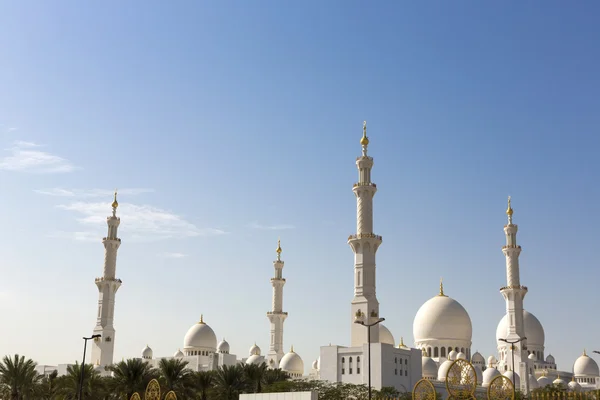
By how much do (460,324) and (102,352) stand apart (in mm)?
41894

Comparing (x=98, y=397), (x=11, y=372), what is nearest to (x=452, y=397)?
(x=98, y=397)

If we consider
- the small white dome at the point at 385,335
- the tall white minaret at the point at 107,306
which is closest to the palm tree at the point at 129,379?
the tall white minaret at the point at 107,306

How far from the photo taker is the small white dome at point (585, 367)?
348 feet

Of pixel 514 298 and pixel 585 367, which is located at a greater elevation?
pixel 514 298

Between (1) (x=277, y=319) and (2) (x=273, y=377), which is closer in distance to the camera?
(2) (x=273, y=377)

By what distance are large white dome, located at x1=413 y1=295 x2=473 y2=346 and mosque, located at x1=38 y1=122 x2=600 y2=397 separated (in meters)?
0.12

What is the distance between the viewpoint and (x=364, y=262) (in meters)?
67.1

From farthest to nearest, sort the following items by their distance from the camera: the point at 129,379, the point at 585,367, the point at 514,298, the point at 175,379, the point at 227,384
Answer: the point at 585,367, the point at 514,298, the point at 227,384, the point at 175,379, the point at 129,379

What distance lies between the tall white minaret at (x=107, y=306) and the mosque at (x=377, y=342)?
0.11 meters

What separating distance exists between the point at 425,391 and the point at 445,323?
60.4 metres

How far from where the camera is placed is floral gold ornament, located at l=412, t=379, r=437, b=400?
3291 centimetres

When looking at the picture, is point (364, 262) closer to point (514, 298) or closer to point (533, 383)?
point (514, 298)

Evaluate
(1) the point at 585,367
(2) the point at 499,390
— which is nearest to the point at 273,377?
(2) the point at 499,390

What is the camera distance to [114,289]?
85375 millimetres
